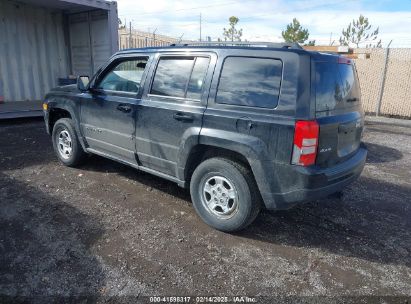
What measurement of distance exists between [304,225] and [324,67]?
69.5 inches

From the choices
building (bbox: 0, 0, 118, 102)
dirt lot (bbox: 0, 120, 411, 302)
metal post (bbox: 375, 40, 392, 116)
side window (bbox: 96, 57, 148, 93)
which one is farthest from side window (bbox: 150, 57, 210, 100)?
metal post (bbox: 375, 40, 392, 116)

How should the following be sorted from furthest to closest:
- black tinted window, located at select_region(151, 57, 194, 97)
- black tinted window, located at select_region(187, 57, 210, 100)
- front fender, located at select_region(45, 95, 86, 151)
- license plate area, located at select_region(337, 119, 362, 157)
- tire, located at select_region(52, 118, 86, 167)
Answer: tire, located at select_region(52, 118, 86, 167) < front fender, located at select_region(45, 95, 86, 151) < black tinted window, located at select_region(151, 57, 194, 97) < black tinted window, located at select_region(187, 57, 210, 100) < license plate area, located at select_region(337, 119, 362, 157)

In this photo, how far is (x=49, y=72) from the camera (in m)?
11.4

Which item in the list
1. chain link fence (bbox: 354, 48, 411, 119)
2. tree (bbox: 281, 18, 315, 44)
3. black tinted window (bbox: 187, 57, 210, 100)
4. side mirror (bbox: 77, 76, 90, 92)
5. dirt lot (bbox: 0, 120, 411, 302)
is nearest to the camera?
dirt lot (bbox: 0, 120, 411, 302)

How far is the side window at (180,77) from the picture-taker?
3488 mm

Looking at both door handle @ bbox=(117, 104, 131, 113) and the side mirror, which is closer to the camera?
door handle @ bbox=(117, 104, 131, 113)

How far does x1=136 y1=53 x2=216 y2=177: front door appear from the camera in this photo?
3.46 meters

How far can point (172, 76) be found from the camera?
374 cm

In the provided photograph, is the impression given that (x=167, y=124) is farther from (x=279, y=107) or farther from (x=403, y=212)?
(x=403, y=212)

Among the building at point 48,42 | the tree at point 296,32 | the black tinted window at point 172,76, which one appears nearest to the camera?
the black tinted window at point 172,76

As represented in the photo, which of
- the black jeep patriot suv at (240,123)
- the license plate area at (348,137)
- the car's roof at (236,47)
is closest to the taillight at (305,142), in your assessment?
the black jeep patriot suv at (240,123)

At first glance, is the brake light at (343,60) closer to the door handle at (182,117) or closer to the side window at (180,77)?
the side window at (180,77)

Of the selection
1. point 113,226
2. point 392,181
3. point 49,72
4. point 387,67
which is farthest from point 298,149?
point 49,72

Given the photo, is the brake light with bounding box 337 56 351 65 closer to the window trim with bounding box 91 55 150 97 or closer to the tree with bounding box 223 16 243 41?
the window trim with bounding box 91 55 150 97
